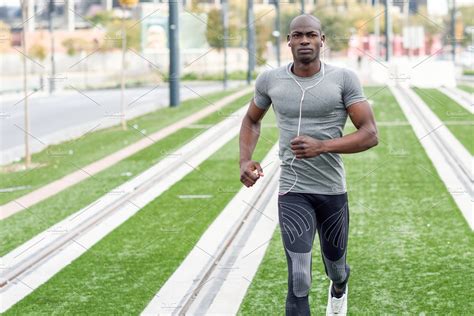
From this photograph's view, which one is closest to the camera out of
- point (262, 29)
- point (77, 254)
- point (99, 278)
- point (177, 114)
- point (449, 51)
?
point (99, 278)

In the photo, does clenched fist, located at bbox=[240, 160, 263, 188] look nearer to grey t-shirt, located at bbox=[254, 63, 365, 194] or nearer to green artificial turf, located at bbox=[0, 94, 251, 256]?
grey t-shirt, located at bbox=[254, 63, 365, 194]

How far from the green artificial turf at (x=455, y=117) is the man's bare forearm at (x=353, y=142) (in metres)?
10.6

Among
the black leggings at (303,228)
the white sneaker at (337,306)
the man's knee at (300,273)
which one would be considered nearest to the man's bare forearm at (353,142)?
the black leggings at (303,228)

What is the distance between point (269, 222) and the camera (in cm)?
1012

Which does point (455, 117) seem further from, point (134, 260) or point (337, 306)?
point (337, 306)

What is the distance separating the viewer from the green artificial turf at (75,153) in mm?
14479

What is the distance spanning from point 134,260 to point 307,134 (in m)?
3.45

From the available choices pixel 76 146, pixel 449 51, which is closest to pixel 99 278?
pixel 76 146

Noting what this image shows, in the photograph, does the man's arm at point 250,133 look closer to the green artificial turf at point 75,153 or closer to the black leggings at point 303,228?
the black leggings at point 303,228

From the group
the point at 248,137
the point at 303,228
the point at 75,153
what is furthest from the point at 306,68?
the point at 75,153

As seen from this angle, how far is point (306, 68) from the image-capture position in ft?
18.1

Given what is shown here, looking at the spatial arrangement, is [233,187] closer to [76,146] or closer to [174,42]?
[76,146]

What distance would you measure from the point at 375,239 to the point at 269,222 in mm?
1241

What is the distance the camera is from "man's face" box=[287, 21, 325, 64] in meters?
5.46
